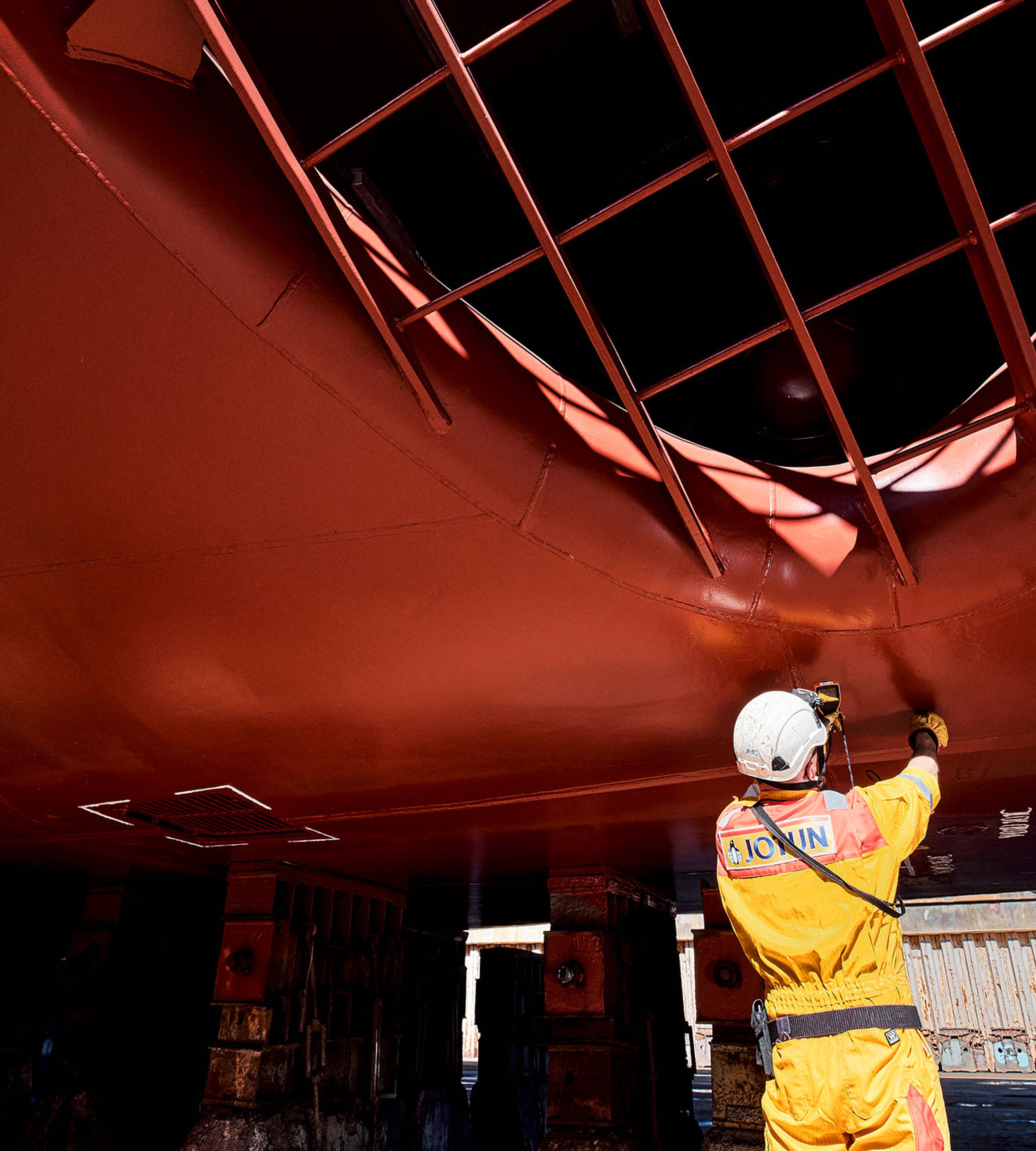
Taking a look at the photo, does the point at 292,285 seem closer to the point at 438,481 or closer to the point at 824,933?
the point at 438,481

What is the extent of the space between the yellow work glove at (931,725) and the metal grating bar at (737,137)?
1.62 m

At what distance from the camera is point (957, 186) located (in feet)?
6.22

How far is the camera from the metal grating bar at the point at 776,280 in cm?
175

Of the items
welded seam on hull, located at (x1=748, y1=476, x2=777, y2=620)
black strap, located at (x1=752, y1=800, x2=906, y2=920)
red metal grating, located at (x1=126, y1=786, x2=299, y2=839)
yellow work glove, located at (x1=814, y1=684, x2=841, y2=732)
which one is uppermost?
welded seam on hull, located at (x1=748, y1=476, x2=777, y2=620)

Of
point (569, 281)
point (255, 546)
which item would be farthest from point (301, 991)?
point (569, 281)

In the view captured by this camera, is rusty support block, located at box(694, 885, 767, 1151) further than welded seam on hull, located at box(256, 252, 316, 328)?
Yes

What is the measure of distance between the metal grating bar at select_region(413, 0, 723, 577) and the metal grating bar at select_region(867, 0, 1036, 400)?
2.64 ft

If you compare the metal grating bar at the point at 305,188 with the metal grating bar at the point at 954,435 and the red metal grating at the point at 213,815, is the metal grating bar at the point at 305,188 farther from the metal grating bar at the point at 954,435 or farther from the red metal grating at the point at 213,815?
the red metal grating at the point at 213,815

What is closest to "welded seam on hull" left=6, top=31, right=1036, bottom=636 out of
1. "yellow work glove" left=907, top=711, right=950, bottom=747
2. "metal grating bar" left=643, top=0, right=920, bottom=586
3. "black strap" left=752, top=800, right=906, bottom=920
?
"metal grating bar" left=643, top=0, right=920, bottom=586

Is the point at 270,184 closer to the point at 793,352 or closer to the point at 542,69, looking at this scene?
the point at 542,69

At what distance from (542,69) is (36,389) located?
87.2 inches

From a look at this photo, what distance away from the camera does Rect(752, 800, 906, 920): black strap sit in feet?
7.07

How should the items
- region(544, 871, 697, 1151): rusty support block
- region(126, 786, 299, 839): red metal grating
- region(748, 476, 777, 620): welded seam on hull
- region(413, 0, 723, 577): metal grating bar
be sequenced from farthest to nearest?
region(544, 871, 697, 1151): rusty support block, region(126, 786, 299, 839): red metal grating, region(748, 476, 777, 620): welded seam on hull, region(413, 0, 723, 577): metal grating bar

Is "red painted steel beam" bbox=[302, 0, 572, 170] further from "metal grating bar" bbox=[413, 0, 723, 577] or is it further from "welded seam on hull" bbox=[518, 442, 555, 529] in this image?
"welded seam on hull" bbox=[518, 442, 555, 529]
